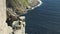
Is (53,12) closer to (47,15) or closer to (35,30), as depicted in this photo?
(47,15)

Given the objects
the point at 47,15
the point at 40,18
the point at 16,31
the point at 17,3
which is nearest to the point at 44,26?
the point at 40,18

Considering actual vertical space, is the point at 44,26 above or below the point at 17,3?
below

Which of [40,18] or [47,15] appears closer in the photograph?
[40,18]

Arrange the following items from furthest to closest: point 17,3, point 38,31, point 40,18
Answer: point 17,3
point 40,18
point 38,31

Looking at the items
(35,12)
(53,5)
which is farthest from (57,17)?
(53,5)

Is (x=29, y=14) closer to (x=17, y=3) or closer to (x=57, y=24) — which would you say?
(x=17, y=3)

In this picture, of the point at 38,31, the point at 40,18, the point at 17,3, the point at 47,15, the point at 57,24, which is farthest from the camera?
the point at 17,3
